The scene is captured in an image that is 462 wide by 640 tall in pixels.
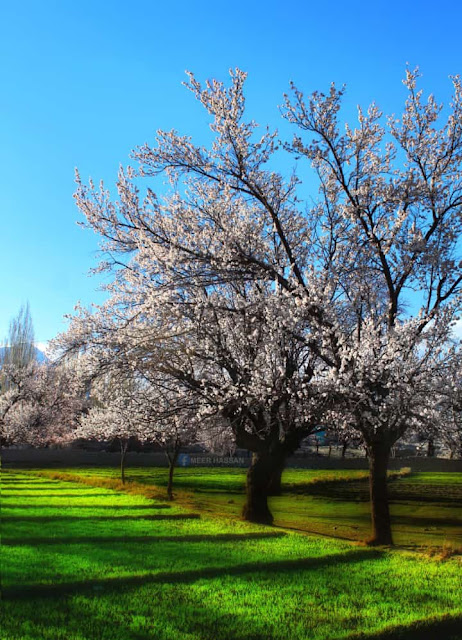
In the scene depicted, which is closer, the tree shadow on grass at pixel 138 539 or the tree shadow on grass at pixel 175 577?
the tree shadow on grass at pixel 175 577

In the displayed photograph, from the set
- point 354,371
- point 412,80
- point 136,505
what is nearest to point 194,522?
point 136,505

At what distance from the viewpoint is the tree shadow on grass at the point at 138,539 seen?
8.89 m

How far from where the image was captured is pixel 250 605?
6.63 metres

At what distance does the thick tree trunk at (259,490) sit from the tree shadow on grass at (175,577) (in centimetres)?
650

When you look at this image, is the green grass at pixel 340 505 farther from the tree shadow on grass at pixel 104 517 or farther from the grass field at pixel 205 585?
the grass field at pixel 205 585

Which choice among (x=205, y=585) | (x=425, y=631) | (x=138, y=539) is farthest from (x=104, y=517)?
(x=425, y=631)

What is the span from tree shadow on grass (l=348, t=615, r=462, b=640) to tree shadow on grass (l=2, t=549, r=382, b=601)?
2.25 metres

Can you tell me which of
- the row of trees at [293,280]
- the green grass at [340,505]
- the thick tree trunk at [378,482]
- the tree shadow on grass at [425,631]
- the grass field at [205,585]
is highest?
the row of trees at [293,280]

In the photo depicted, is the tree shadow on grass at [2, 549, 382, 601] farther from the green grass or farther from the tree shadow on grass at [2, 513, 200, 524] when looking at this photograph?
the tree shadow on grass at [2, 513, 200, 524]

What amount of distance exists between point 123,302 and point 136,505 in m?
5.21

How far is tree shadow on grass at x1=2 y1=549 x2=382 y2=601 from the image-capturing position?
6543 mm

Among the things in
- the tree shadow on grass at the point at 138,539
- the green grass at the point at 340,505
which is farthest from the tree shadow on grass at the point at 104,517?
the green grass at the point at 340,505

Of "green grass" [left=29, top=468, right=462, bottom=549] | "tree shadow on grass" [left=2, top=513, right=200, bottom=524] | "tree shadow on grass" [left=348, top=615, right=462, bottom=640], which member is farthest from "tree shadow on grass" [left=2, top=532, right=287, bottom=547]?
"tree shadow on grass" [left=348, top=615, right=462, bottom=640]

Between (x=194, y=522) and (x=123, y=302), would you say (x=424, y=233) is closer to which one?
(x=123, y=302)
